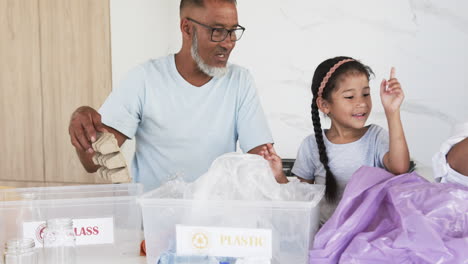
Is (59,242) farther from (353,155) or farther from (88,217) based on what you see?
(353,155)

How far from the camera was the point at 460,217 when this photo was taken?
33.8 inches

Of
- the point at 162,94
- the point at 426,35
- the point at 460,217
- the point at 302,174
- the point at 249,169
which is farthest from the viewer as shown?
the point at 426,35

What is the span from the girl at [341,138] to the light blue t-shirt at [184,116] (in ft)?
1.07

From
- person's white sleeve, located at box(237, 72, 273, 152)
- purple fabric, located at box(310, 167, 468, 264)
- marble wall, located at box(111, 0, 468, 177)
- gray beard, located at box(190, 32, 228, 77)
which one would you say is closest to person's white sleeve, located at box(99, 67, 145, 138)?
gray beard, located at box(190, 32, 228, 77)

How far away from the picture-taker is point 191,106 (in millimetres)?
1767

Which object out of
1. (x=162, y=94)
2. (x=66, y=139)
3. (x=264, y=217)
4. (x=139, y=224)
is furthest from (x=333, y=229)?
(x=66, y=139)

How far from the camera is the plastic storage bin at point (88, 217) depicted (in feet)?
3.34

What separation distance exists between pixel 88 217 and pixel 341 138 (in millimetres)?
695

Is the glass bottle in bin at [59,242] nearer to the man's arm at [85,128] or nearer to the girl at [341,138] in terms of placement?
the man's arm at [85,128]

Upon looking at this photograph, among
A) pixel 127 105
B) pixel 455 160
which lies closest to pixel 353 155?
pixel 455 160

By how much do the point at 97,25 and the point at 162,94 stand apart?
1.57m

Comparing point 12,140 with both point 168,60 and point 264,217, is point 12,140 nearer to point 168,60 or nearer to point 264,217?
point 168,60

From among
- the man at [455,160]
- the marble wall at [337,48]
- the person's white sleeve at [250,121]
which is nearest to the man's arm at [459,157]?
the man at [455,160]

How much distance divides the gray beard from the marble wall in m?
1.58
